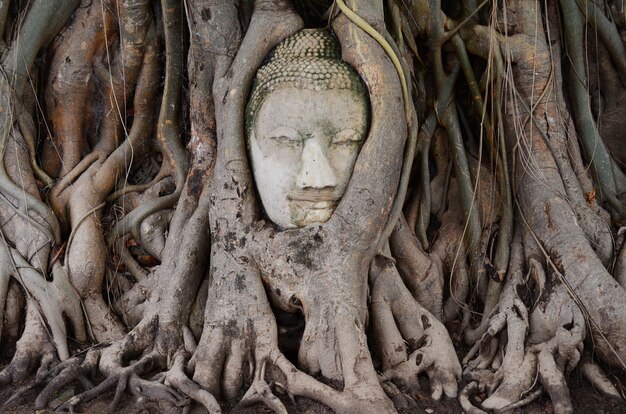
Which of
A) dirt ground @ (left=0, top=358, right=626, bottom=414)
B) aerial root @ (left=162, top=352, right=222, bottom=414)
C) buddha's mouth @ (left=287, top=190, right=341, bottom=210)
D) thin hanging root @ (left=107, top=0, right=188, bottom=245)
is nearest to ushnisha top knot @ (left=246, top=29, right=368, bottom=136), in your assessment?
buddha's mouth @ (left=287, top=190, right=341, bottom=210)

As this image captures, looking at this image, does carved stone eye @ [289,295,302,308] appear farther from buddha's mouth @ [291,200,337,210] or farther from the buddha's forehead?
the buddha's forehead

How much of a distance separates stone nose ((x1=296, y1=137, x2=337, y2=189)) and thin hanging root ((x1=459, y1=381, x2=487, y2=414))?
1.03m

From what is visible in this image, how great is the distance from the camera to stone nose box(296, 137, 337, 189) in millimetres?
2881

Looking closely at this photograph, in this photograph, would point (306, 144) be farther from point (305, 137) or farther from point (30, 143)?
point (30, 143)

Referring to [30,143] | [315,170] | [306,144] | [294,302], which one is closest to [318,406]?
[294,302]

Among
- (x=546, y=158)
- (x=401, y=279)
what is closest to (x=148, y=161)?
(x=401, y=279)

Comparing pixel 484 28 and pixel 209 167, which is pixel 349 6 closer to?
pixel 484 28

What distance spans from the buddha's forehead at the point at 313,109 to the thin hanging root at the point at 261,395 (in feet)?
3.51

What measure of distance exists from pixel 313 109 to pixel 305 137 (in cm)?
13

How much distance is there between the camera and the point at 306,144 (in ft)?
9.62

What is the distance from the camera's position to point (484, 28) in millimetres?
3477

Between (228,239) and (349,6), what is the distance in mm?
1214

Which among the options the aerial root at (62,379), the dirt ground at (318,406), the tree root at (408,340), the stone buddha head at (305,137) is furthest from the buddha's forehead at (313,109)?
the aerial root at (62,379)

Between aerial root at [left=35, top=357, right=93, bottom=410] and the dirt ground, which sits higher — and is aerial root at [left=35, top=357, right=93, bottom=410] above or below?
above
